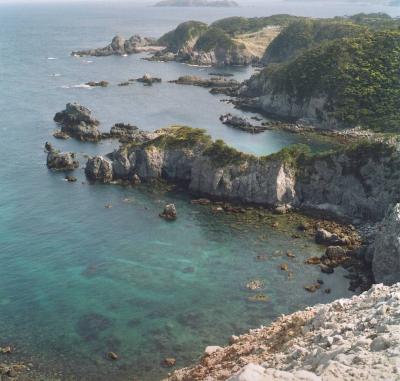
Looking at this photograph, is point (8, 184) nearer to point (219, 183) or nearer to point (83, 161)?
point (83, 161)

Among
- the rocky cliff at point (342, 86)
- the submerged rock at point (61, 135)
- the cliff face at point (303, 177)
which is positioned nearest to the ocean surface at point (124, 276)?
the cliff face at point (303, 177)

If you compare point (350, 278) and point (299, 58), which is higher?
point (299, 58)

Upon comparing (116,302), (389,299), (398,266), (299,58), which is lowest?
(116,302)

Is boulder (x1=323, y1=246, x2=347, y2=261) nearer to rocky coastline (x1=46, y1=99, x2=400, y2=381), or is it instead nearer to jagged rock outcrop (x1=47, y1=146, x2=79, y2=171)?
rocky coastline (x1=46, y1=99, x2=400, y2=381)

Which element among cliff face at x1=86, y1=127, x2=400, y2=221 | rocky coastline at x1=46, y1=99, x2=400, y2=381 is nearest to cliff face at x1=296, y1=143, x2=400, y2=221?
cliff face at x1=86, y1=127, x2=400, y2=221

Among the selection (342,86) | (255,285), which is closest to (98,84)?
(342,86)

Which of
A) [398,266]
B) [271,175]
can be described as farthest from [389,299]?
[271,175]

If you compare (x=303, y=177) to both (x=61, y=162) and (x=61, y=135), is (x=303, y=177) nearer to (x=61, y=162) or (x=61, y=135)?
(x=61, y=162)
